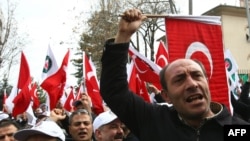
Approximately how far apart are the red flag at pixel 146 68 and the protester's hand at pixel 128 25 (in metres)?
3.45

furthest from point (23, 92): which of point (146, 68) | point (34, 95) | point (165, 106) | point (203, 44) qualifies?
point (165, 106)

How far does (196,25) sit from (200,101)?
8.67ft

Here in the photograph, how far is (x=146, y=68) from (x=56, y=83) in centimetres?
256

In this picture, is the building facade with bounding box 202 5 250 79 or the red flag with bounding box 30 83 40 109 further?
the building facade with bounding box 202 5 250 79

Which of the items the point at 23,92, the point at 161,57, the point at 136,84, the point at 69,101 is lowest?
the point at 69,101

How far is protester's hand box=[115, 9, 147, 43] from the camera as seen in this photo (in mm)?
2609

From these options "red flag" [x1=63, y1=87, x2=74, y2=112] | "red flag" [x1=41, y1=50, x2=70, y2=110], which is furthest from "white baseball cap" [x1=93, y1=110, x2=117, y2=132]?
"red flag" [x1=63, y1=87, x2=74, y2=112]

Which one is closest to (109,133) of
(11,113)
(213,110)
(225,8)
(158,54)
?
(213,110)

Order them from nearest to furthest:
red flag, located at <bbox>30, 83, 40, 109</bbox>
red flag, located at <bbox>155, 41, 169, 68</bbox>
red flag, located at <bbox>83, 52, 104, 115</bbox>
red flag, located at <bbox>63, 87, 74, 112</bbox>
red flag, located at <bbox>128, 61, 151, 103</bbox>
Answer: red flag, located at <bbox>128, 61, 151, 103</bbox> → red flag, located at <bbox>155, 41, 169, 68</bbox> → red flag, located at <bbox>83, 52, 104, 115</bbox> → red flag, located at <bbox>30, 83, 40, 109</bbox> → red flag, located at <bbox>63, 87, 74, 112</bbox>

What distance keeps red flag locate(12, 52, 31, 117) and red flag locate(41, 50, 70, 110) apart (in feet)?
1.61

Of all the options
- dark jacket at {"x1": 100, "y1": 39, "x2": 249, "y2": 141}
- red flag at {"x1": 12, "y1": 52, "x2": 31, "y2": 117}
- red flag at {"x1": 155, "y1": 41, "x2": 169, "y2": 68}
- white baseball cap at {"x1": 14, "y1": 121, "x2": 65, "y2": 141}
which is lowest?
red flag at {"x1": 12, "y1": 52, "x2": 31, "y2": 117}

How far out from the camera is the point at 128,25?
2.64 meters
